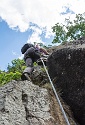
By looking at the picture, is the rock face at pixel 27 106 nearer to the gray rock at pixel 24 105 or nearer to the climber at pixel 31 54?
the gray rock at pixel 24 105

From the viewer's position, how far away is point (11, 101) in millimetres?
7109

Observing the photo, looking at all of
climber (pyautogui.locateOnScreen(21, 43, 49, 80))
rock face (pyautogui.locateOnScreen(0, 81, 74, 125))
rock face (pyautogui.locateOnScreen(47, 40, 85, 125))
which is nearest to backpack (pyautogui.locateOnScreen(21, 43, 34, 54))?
climber (pyautogui.locateOnScreen(21, 43, 49, 80))

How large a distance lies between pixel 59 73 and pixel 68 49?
88cm

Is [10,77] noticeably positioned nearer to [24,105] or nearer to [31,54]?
[31,54]

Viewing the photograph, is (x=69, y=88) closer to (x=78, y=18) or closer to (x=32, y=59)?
(x=32, y=59)

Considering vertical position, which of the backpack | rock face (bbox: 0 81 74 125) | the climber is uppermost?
Result: the backpack

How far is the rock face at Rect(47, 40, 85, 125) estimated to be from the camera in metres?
7.94

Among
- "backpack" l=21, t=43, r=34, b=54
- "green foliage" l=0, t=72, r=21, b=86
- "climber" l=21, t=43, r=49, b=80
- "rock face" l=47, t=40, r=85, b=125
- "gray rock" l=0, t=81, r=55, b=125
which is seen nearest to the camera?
"gray rock" l=0, t=81, r=55, b=125

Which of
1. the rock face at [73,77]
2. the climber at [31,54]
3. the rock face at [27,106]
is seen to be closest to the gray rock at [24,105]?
the rock face at [27,106]

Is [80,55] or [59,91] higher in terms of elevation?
[80,55]

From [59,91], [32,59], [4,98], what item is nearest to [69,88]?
[59,91]

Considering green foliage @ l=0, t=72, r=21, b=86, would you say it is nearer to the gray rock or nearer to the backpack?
the backpack

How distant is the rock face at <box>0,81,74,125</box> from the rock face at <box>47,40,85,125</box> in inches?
23.6

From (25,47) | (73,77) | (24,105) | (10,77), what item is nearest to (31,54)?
(25,47)
